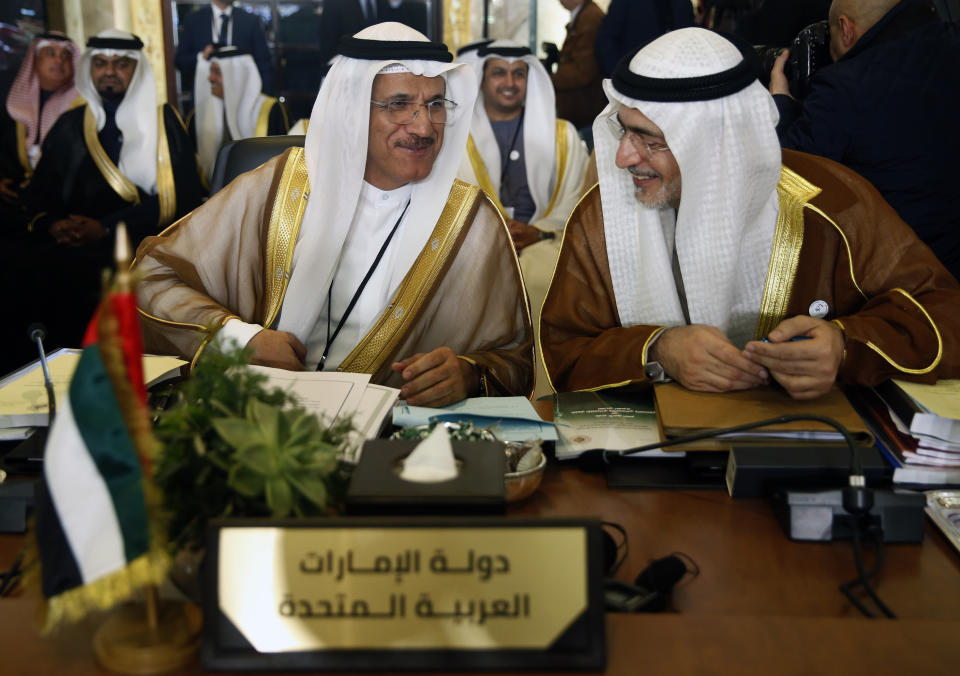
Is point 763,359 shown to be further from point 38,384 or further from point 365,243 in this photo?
point 38,384

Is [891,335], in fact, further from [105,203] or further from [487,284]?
[105,203]

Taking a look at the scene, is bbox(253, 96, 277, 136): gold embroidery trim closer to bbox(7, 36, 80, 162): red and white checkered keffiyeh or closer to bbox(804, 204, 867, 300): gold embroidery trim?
bbox(7, 36, 80, 162): red and white checkered keffiyeh

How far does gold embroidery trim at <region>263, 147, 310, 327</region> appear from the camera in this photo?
2.21 meters

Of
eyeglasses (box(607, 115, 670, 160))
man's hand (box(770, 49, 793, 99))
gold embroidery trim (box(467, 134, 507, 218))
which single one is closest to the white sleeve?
eyeglasses (box(607, 115, 670, 160))

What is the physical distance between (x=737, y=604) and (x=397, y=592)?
428 mm

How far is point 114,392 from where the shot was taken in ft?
2.81

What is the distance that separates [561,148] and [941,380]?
3331 mm

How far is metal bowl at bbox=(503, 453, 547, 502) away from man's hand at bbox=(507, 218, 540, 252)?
280 cm

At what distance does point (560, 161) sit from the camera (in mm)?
4801

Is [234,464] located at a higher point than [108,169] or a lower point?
higher

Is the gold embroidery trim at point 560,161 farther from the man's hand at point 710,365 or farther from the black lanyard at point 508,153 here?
the man's hand at point 710,365

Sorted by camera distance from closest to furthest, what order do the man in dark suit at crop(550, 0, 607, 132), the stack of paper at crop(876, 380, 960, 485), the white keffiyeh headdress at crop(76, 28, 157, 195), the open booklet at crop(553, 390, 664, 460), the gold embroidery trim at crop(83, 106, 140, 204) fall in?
the stack of paper at crop(876, 380, 960, 485)
the open booklet at crop(553, 390, 664, 460)
the gold embroidery trim at crop(83, 106, 140, 204)
the white keffiyeh headdress at crop(76, 28, 157, 195)
the man in dark suit at crop(550, 0, 607, 132)

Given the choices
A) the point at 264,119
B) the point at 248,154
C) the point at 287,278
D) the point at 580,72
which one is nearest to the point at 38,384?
the point at 287,278

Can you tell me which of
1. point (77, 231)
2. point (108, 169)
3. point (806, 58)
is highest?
point (806, 58)
